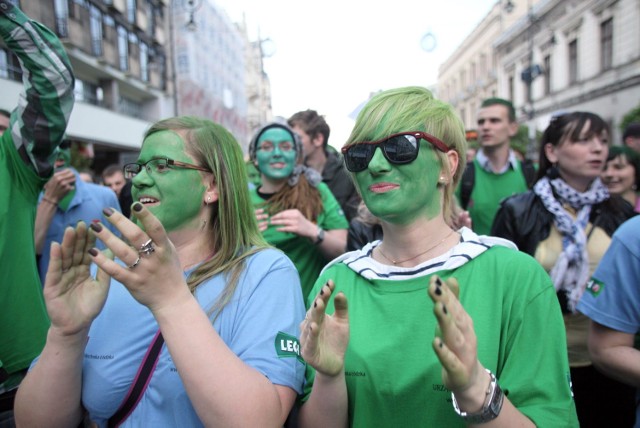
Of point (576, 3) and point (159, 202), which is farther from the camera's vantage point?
point (576, 3)

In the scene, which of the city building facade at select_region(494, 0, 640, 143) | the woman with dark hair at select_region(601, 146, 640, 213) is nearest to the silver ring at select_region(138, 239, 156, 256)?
the woman with dark hair at select_region(601, 146, 640, 213)

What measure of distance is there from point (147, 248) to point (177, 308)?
7.1 inches

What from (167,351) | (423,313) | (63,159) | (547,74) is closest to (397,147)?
(423,313)

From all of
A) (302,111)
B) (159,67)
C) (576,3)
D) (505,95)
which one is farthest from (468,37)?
(302,111)

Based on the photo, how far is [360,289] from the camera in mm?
1681

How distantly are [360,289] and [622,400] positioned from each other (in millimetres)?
1765

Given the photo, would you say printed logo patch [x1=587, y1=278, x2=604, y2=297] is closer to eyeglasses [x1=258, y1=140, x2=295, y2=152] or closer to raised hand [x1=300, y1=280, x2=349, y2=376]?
raised hand [x1=300, y1=280, x2=349, y2=376]

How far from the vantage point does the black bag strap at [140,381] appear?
1.50 meters

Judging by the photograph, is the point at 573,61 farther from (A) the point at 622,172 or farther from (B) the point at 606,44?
(A) the point at 622,172

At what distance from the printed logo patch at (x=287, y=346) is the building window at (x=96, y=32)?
2175cm

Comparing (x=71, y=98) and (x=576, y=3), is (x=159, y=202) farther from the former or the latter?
(x=576, y=3)

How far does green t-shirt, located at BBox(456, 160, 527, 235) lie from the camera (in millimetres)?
4283

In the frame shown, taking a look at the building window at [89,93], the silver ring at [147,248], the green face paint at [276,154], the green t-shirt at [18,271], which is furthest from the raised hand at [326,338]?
the building window at [89,93]

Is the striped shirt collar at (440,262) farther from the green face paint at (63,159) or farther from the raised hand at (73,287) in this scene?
the green face paint at (63,159)
